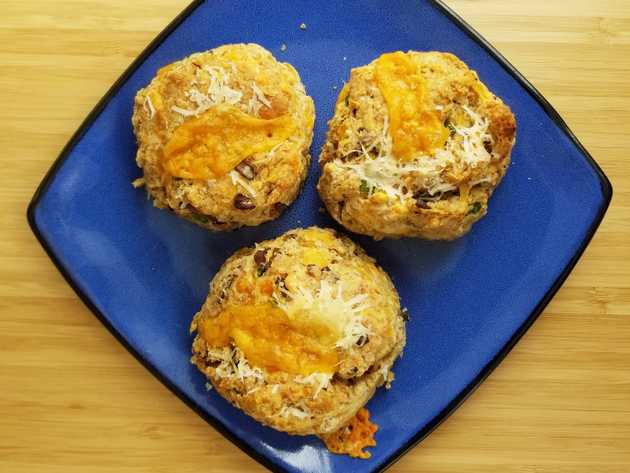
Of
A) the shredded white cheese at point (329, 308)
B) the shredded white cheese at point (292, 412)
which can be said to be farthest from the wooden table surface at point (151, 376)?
the shredded white cheese at point (329, 308)

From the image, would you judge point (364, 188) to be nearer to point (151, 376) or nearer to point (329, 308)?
point (329, 308)

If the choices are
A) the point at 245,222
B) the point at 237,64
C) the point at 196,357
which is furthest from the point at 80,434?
the point at 237,64

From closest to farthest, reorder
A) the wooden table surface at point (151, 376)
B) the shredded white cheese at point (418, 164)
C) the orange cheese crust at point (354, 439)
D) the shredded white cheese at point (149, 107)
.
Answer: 1. the shredded white cheese at point (418, 164)
2. the shredded white cheese at point (149, 107)
3. the orange cheese crust at point (354, 439)
4. the wooden table surface at point (151, 376)

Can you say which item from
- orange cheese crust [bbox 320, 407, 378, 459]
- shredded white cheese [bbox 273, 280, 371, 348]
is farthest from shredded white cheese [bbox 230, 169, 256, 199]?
orange cheese crust [bbox 320, 407, 378, 459]

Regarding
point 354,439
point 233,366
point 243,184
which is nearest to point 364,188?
point 243,184

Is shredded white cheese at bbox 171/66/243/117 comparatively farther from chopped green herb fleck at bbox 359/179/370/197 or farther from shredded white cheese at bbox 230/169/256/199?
chopped green herb fleck at bbox 359/179/370/197

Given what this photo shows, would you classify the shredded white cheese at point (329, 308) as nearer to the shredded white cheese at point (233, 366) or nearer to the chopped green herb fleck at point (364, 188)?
the shredded white cheese at point (233, 366)

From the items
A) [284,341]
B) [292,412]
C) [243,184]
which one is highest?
[243,184]
